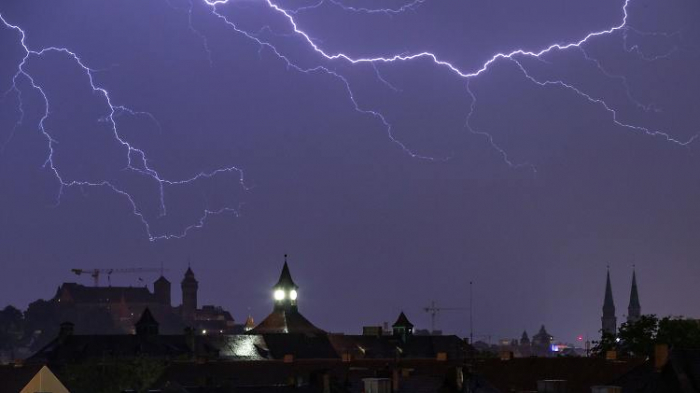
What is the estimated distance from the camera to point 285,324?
16412 cm

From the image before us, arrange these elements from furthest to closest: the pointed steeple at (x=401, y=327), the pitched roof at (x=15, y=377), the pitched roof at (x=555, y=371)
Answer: the pointed steeple at (x=401, y=327) < the pitched roof at (x=15, y=377) < the pitched roof at (x=555, y=371)

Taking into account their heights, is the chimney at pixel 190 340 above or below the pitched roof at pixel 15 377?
above

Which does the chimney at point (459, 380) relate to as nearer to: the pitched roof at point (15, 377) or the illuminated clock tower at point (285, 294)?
the pitched roof at point (15, 377)

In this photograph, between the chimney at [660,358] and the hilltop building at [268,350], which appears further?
the hilltop building at [268,350]

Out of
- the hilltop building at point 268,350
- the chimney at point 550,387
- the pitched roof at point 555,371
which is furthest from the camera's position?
the hilltop building at point 268,350

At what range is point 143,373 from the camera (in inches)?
4279

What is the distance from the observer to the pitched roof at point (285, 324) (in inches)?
6383

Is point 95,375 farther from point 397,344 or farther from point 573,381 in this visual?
point 397,344

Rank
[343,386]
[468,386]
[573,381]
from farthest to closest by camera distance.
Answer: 1. [573,381]
2. [343,386]
3. [468,386]

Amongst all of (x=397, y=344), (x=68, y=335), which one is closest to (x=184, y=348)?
(x=68, y=335)

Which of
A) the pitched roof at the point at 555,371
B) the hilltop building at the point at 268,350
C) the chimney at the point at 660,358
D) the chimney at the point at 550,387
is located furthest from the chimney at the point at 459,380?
the hilltop building at the point at 268,350

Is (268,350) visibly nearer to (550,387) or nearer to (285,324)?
(285,324)

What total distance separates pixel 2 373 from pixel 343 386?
40.5 meters

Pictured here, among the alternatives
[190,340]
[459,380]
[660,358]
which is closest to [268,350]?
[190,340]
